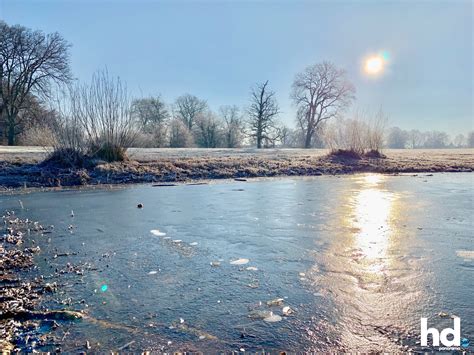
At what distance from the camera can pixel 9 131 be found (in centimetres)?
3041

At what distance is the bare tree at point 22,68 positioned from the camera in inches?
1124

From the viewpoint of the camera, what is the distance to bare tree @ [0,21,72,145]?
93.7 feet

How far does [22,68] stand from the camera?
29.9 metres

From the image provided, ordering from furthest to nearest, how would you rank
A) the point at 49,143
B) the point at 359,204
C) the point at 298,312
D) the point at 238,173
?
the point at 238,173, the point at 49,143, the point at 359,204, the point at 298,312

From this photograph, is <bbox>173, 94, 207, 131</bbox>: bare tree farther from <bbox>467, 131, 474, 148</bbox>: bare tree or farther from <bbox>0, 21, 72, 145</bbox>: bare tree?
<bbox>467, 131, 474, 148</bbox>: bare tree

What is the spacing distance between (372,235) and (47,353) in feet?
14.0

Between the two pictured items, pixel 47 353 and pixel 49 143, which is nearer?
pixel 47 353

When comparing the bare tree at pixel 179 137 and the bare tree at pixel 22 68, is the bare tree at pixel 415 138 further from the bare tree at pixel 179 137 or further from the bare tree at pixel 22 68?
the bare tree at pixel 22 68

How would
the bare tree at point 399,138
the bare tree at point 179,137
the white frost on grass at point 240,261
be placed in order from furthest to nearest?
the bare tree at point 399,138 < the bare tree at point 179,137 < the white frost on grass at point 240,261

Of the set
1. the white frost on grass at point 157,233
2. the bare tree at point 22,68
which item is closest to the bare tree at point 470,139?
the bare tree at point 22,68

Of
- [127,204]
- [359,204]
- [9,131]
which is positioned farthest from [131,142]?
[9,131]

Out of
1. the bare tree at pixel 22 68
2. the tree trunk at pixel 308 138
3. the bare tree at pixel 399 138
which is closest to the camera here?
the bare tree at pixel 22 68

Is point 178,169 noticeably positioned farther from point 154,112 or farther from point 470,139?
point 470,139

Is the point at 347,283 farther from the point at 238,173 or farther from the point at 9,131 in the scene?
the point at 9,131
